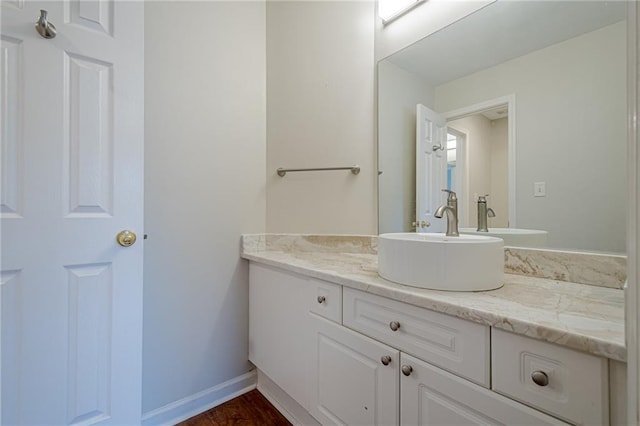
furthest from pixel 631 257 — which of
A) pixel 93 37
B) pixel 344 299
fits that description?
pixel 93 37

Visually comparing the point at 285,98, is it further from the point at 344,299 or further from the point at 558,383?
the point at 558,383

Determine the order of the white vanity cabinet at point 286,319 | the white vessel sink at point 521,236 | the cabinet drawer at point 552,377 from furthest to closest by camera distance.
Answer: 1. the white vanity cabinet at point 286,319
2. the white vessel sink at point 521,236
3. the cabinet drawer at point 552,377

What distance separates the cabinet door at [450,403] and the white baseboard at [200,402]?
3.55 ft

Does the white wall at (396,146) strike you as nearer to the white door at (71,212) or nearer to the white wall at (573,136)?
the white wall at (573,136)

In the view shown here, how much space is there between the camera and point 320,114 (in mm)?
1569

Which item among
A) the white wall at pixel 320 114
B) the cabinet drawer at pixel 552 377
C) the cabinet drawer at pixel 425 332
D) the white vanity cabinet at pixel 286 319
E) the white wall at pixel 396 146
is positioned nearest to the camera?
the cabinet drawer at pixel 552 377

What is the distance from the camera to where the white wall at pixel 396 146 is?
138 centimetres

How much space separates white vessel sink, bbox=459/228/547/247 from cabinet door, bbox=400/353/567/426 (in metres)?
0.60

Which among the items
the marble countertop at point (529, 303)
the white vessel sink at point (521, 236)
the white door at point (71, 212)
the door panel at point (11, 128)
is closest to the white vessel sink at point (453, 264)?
the marble countertop at point (529, 303)

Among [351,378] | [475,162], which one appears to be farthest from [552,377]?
[475,162]

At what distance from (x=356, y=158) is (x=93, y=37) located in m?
1.17

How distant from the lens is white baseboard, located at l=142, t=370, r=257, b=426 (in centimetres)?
129

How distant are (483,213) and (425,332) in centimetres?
64

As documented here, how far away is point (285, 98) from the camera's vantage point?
164cm
